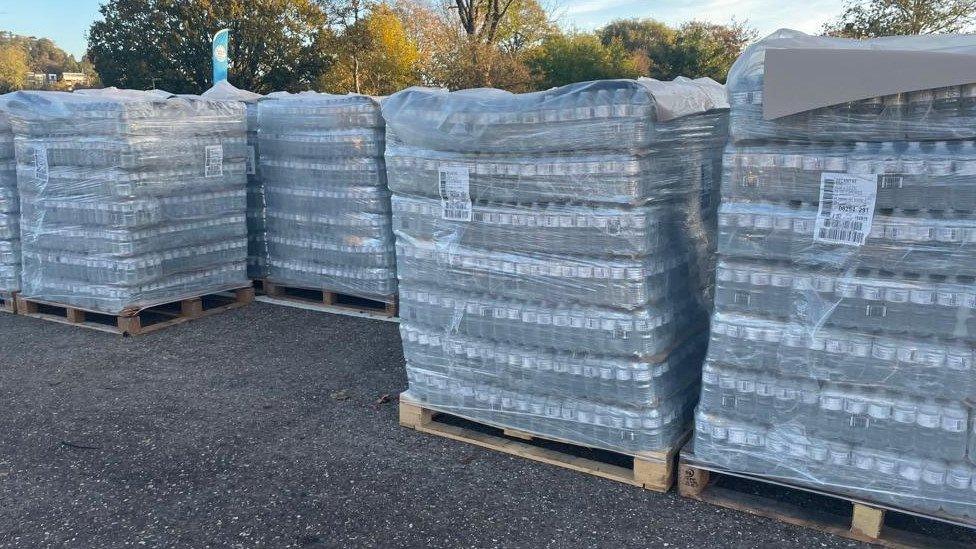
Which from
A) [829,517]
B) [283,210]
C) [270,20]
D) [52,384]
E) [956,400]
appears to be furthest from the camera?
[270,20]

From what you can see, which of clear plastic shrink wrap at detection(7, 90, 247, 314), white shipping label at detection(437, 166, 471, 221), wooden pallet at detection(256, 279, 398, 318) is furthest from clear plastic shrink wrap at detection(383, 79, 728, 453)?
clear plastic shrink wrap at detection(7, 90, 247, 314)

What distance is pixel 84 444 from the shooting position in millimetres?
4414

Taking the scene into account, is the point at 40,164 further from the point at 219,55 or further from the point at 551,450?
the point at 219,55

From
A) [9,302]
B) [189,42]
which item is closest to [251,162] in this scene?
[9,302]

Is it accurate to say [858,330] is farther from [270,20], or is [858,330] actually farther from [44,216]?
[270,20]

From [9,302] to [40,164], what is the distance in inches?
65.2

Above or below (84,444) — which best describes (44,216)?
above

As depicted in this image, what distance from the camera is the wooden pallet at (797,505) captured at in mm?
3244

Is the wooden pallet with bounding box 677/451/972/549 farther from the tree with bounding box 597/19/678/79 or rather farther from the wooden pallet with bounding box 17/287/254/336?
the tree with bounding box 597/19/678/79

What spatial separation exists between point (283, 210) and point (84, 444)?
3.53 metres

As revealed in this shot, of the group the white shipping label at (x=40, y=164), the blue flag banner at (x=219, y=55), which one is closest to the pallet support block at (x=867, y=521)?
the white shipping label at (x=40, y=164)

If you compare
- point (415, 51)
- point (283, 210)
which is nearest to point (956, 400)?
point (283, 210)

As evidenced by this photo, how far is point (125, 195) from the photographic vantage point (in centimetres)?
641

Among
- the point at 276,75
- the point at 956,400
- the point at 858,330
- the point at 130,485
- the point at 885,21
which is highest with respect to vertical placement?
the point at 885,21
